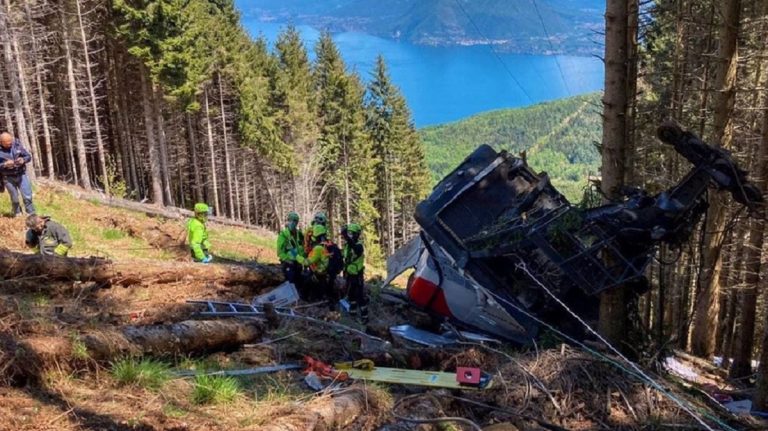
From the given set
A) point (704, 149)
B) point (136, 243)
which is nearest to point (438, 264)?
point (704, 149)

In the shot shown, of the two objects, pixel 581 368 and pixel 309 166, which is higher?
pixel 581 368

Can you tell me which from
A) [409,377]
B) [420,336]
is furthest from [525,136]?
[409,377]

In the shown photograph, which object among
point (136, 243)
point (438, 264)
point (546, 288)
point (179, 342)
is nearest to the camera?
point (179, 342)

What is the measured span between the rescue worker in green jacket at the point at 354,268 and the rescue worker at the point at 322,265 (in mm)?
194

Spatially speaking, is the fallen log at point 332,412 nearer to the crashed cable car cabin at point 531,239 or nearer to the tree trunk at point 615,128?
the crashed cable car cabin at point 531,239

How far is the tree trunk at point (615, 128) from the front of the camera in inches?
264

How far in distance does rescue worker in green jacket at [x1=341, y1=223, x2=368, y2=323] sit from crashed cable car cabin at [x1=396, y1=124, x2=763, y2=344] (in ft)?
2.00

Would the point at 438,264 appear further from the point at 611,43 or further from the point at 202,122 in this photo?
the point at 202,122

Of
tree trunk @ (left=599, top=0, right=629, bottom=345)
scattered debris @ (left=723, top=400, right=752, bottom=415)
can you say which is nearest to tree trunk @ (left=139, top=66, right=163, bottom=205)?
tree trunk @ (left=599, top=0, right=629, bottom=345)

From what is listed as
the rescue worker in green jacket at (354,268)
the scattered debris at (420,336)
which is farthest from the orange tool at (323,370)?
the rescue worker in green jacket at (354,268)

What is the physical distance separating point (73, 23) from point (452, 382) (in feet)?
105

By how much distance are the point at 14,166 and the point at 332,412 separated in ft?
34.6

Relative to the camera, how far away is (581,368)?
6094 mm

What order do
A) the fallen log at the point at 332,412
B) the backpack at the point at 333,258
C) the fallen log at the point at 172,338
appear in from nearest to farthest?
the fallen log at the point at 332,412 → the fallen log at the point at 172,338 → the backpack at the point at 333,258
